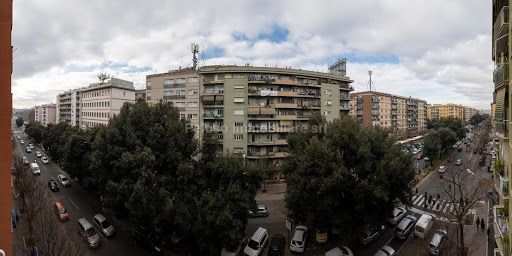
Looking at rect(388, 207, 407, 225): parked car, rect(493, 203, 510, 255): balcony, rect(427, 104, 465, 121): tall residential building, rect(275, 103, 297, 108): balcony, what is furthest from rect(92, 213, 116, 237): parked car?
rect(427, 104, 465, 121): tall residential building

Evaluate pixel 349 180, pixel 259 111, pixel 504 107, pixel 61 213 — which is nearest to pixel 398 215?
pixel 349 180

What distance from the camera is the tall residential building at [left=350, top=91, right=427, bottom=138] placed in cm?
8131

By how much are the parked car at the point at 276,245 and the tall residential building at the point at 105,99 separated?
43957 millimetres

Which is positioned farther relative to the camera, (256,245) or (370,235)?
(370,235)

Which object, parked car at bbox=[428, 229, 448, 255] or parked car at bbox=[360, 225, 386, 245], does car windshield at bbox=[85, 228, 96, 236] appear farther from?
parked car at bbox=[428, 229, 448, 255]

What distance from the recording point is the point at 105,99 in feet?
202

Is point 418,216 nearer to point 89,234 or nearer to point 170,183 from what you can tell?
point 170,183

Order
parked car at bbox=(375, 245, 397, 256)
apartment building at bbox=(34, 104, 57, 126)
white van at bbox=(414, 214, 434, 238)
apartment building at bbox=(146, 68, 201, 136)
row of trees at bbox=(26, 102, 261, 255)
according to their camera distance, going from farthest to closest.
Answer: apartment building at bbox=(34, 104, 57, 126)
apartment building at bbox=(146, 68, 201, 136)
white van at bbox=(414, 214, 434, 238)
parked car at bbox=(375, 245, 397, 256)
row of trees at bbox=(26, 102, 261, 255)

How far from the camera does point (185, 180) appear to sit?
1797cm

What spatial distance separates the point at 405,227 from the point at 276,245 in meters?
9.66

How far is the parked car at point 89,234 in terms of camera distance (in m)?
21.1

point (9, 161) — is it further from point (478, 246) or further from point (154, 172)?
point (478, 246)

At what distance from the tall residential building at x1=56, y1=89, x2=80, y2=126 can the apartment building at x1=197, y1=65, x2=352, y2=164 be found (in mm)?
49598

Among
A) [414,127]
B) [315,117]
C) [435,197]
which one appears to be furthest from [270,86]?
[414,127]
